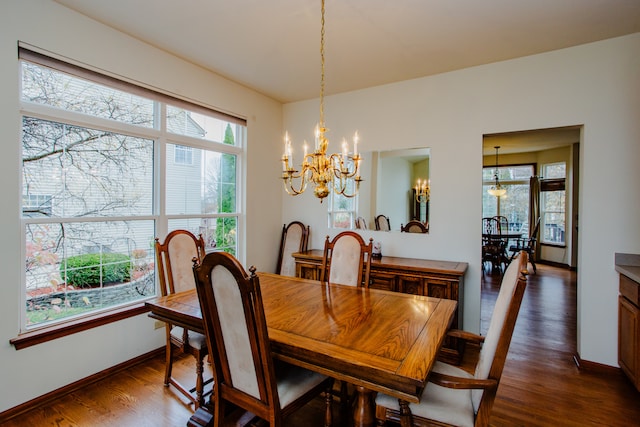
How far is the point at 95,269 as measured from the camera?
2.55m

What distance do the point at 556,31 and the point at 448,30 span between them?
33.3 inches

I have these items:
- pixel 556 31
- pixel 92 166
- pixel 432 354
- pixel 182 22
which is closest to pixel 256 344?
pixel 432 354

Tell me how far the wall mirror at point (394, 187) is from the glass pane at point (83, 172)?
2284 millimetres

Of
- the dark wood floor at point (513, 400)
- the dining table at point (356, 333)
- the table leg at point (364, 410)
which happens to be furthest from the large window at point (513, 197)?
the table leg at point (364, 410)

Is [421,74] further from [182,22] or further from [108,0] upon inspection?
[108,0]

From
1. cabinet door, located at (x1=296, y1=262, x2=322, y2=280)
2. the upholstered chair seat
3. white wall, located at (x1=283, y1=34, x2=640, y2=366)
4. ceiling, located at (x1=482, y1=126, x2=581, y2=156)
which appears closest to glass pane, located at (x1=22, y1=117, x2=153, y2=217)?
cabinet door, located at (x1=296, y1=262, x2=322, y2=280)

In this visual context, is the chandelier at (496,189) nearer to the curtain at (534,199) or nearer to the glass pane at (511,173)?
the glass pane at (511,173)

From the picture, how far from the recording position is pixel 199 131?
334 centimetres

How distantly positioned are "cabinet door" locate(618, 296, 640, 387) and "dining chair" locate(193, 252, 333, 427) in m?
2.37

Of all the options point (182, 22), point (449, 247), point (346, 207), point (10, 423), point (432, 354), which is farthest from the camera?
point (346, 207)

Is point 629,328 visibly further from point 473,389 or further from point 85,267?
point 85,267

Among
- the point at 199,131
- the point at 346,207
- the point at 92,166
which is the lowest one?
the point at 346,207

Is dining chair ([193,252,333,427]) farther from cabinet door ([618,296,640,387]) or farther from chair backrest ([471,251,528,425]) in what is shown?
cabinet door ([618,296,640,387])

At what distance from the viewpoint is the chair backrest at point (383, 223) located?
361 cm
